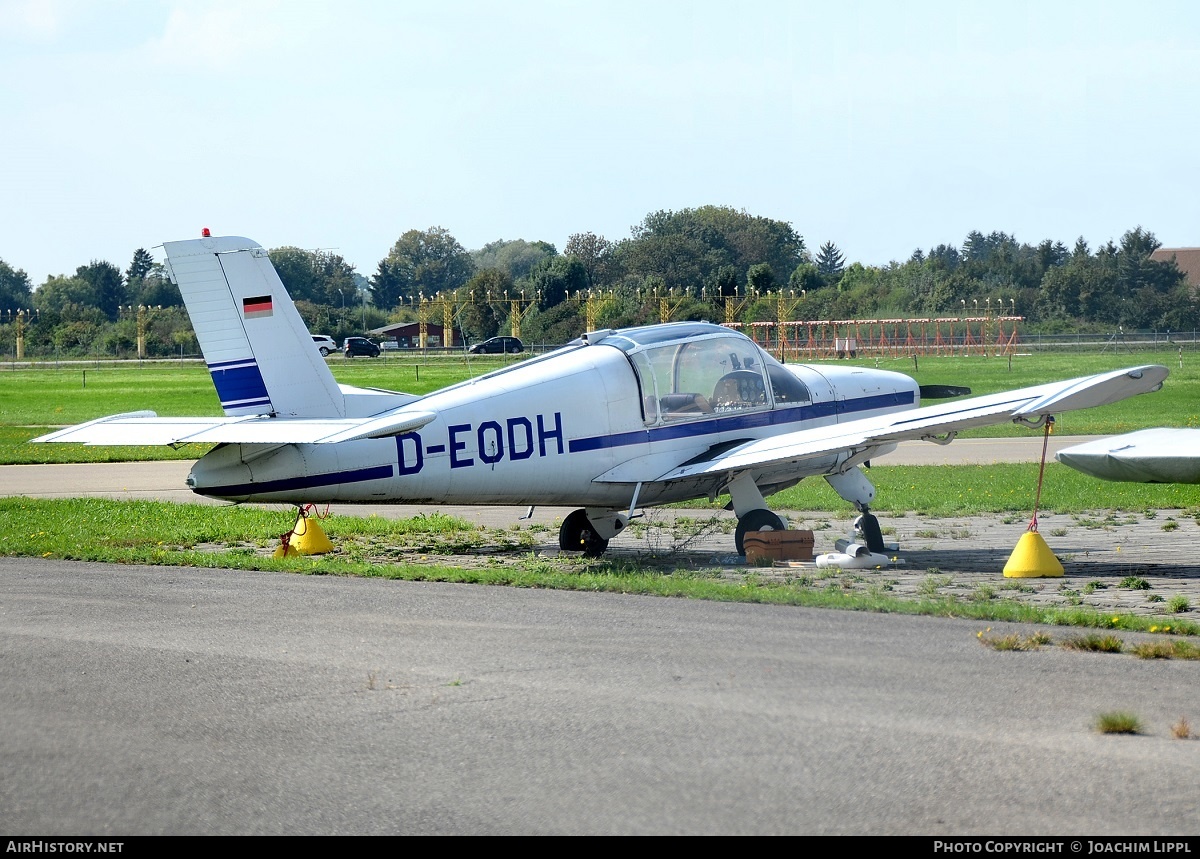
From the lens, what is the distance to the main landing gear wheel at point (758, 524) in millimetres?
13156

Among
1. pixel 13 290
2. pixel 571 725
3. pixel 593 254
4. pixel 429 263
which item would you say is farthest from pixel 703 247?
pixel 13 290

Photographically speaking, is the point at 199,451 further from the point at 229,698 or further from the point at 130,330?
the point at 130,330

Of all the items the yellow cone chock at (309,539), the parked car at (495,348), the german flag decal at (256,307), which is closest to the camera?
the german flag decal at (256,307)

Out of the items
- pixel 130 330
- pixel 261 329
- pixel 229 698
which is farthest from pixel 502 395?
pixel 130 330

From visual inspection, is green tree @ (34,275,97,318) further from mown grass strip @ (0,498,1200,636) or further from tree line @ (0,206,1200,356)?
mown grass strip @ (0,498,1200,636)

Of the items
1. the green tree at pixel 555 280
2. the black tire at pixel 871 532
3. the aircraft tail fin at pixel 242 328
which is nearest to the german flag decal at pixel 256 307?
the aircraft tail fin at pixel 242 328

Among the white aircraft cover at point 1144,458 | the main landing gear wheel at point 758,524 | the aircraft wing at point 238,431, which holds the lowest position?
the main landing gear wheel at point 758,524

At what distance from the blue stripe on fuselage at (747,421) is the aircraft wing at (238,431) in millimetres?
2093

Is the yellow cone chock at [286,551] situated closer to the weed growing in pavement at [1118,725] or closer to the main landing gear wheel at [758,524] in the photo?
the main landing gear wheel at [758,524]

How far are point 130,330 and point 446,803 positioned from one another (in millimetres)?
107307

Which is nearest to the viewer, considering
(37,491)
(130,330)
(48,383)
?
(37,491)

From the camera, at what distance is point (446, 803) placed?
520 centimetres

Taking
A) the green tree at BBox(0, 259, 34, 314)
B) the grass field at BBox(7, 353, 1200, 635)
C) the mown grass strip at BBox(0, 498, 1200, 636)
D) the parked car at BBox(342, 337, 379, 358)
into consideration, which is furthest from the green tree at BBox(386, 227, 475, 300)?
the mown grass strip at BBox(0, 498, 1200, 636)

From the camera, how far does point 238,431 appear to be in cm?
1170
